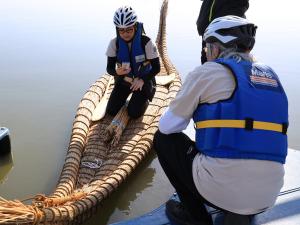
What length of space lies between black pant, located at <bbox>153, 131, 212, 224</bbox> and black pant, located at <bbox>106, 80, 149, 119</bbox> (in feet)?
6.04

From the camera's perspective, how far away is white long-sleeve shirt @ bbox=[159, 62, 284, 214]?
1.93 m

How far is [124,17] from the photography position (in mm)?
3789

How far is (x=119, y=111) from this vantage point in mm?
4148

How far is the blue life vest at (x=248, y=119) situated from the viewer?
6.21 ft

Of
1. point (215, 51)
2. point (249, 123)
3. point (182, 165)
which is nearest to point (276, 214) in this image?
point (182, 165)

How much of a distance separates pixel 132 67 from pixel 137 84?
0.64ft

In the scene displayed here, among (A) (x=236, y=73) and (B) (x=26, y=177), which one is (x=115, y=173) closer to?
(B) (x=26, y=177)

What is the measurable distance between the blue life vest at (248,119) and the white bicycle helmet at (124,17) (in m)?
1.97

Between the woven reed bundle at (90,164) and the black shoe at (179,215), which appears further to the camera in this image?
the woven reed bundle at (90,164)

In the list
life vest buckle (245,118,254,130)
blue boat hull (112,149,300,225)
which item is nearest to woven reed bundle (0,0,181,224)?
blue boat hull (112,149,300,225)

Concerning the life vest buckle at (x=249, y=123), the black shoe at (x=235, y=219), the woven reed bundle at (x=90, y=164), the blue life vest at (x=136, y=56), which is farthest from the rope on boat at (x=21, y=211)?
the blue life vest at (x=136, y=56)

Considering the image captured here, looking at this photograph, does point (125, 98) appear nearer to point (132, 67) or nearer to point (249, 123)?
point (132, 67)

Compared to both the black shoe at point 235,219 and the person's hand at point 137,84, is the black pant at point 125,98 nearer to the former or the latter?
the person's hand at point 137,84

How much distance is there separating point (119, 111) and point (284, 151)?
91.6 inches
